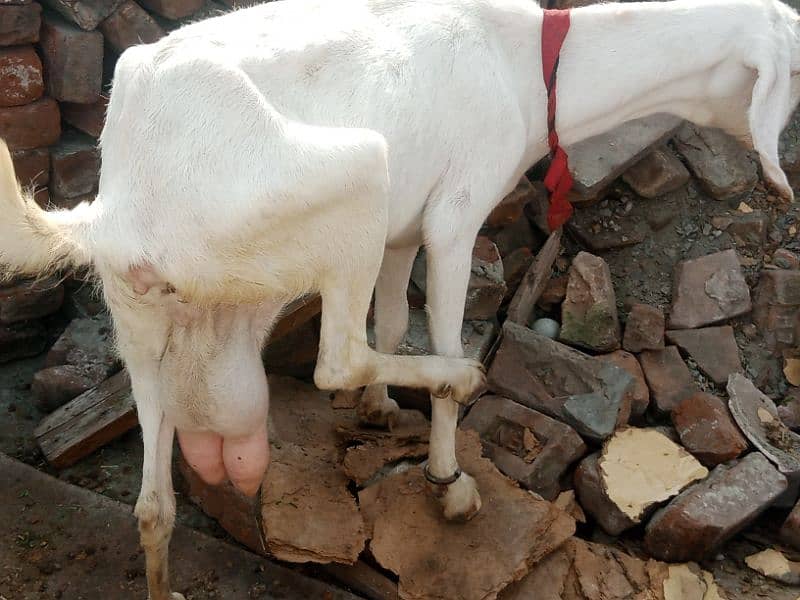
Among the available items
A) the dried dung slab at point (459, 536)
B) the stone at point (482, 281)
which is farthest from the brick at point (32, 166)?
the dried dung slab at point (459, 536)

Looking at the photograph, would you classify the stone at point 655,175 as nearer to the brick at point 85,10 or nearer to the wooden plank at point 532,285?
the wooden plank at point 532,285

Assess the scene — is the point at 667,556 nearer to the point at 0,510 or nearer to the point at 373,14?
the point at 373,14

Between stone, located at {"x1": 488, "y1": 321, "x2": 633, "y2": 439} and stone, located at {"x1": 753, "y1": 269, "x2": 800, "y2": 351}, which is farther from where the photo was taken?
stone, located at {"x1": 753, "y1": 269, "x2": 800, "y2": 351}

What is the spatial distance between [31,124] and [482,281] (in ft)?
6.52

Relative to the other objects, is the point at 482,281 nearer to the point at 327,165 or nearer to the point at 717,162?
the point at 717,162

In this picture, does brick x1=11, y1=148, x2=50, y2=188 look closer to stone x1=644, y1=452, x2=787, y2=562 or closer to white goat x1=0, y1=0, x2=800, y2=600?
white goat x1=0, y1=0, x2=800, y2=600

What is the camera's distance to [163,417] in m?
2.44

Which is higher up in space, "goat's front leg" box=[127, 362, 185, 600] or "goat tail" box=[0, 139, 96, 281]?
"goat tail" box=[0, 139, 96, 281]

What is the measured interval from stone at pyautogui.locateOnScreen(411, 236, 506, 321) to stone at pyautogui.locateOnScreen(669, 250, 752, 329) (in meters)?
0.88

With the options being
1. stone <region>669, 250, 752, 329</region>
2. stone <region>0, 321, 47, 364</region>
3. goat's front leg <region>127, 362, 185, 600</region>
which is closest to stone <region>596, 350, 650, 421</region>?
stone <region>669, 250, 752, 329</region>

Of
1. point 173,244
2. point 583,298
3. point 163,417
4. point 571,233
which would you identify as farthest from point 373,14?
point 571,233

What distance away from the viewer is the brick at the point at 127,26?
3328 mm

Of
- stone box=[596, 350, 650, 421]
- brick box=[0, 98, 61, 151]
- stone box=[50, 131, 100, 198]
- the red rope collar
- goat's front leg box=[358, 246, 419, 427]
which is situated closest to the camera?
the red rope collar

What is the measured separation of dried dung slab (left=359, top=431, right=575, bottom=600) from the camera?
278 centimetres
